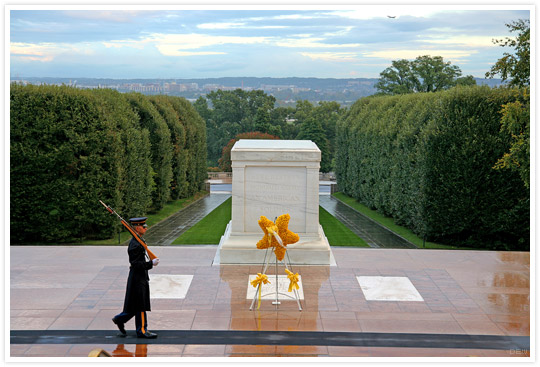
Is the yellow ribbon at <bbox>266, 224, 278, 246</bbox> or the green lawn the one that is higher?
the yellow ribbon at <bbox>266, 224, 278, 246</bbox>

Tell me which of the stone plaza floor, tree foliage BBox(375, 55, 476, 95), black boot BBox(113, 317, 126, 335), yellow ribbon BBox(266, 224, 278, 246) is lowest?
the stone plaza floor

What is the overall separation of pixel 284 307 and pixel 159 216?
18.3 m

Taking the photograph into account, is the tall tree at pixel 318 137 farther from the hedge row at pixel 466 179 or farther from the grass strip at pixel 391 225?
Answer: the hedge row at pixel 466 179

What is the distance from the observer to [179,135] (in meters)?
31.5

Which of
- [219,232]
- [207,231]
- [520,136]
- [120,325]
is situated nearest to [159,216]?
[207,231]

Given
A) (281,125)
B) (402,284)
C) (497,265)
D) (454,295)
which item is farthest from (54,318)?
(281,125)

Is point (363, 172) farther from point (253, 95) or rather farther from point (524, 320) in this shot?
point (253, 95)

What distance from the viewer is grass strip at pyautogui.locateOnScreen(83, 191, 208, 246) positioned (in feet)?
63.9

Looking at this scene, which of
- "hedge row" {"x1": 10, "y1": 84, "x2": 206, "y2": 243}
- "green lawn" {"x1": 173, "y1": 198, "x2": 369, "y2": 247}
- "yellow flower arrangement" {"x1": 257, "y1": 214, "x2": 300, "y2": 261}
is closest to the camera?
"yellow flower arrangement" {"x1": 257, "y1": 214, "x2": 300, "y2": 261}

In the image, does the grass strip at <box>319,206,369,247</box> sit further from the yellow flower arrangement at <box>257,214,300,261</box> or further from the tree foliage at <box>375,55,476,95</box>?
the tree foliage at <box>375,55,476,95</box>

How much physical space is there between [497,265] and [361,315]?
4.97 metres

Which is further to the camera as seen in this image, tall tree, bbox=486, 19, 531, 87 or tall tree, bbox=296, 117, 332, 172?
tall tree, bbox=296, 117, 332, 172

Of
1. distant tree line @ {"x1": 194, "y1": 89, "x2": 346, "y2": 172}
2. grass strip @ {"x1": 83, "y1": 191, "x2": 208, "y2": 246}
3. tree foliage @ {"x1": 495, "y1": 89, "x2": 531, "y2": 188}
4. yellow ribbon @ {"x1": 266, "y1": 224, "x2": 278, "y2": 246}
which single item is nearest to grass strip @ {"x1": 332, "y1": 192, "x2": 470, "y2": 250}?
tree foliage @ {"x1": 495, "y1": 89, "x2": 531, "y2": 188}

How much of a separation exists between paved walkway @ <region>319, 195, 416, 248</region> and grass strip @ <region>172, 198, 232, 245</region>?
5.39 m
